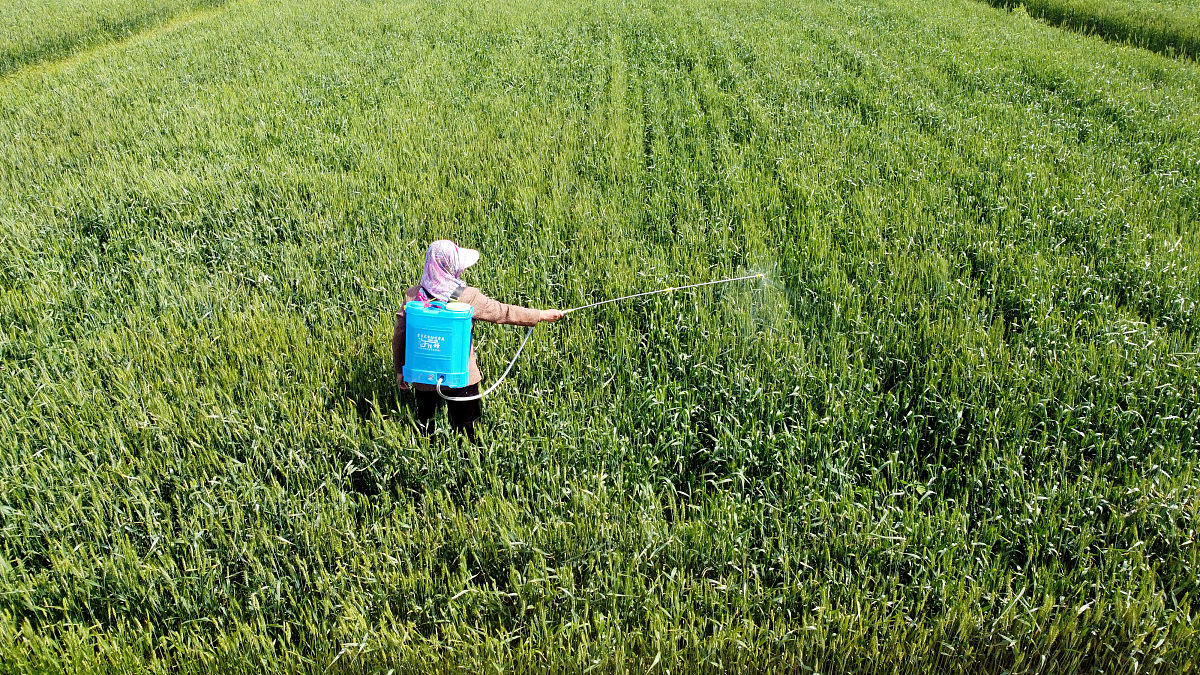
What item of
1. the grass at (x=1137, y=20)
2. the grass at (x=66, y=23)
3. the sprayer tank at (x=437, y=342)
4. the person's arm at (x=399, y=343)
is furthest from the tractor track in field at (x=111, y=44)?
the grass at (x=1137, y=20)

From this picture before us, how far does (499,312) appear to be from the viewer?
2.86 metres

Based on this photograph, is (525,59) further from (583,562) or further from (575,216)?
(583,562)

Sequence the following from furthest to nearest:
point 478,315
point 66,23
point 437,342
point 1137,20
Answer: point 66,23 < point 1137,20 < point 478,315 < point 437,342

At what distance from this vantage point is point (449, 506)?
2.71 metres

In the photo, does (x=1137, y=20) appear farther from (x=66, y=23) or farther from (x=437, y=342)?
(x=66, y=23)

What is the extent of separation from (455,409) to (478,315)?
0.42m

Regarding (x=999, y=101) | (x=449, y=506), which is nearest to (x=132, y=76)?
(x=449, y=506)

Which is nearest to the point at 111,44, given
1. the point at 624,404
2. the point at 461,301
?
the point at 461,301

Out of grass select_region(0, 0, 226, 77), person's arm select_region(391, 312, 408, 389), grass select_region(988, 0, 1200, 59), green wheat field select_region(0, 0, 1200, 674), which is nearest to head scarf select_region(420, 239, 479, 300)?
person's arm select_region(391, 312, 408, 389)

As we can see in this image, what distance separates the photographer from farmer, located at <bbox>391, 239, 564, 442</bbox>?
2.76m

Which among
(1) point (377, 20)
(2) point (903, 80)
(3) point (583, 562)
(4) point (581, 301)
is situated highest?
(1) point (377, 20)

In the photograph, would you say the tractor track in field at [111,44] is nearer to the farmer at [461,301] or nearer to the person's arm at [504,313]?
the farmer at [461,301]

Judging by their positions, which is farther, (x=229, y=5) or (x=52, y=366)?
(x=229, y=5)

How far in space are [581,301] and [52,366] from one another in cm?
272
